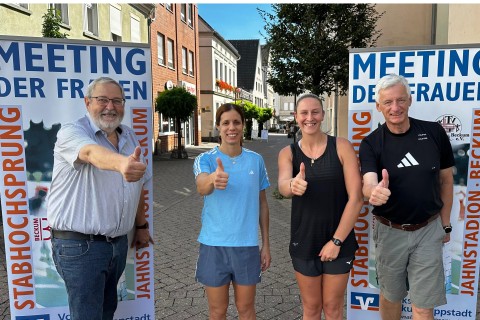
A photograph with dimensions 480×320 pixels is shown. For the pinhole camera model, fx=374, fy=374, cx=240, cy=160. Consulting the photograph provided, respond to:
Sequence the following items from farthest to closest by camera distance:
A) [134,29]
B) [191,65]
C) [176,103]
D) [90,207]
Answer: [191,65] → [134,29] → [176,103] → [90,207]

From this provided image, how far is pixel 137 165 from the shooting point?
5.93ft

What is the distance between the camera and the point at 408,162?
2488mm

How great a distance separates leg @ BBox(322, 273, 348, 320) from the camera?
2520mm

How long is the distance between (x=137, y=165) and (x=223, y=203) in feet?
2.80

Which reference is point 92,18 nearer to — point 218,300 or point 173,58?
point 173,58

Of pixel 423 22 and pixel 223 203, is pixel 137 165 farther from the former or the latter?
pixel 423 22

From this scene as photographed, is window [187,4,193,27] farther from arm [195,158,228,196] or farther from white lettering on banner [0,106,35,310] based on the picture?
arm [195,158,228,196]

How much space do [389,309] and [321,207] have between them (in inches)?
50.3

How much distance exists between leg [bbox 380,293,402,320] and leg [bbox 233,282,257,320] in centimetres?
117

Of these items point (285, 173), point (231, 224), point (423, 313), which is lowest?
point (423, 313)

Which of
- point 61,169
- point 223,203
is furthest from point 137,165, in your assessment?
point 223,203

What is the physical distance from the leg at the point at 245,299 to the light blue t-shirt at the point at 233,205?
31 cm

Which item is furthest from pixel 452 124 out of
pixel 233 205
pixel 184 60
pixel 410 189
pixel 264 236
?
pixel 184 60

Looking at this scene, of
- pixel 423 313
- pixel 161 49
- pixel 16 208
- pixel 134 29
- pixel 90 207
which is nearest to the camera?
pixel 90 207
